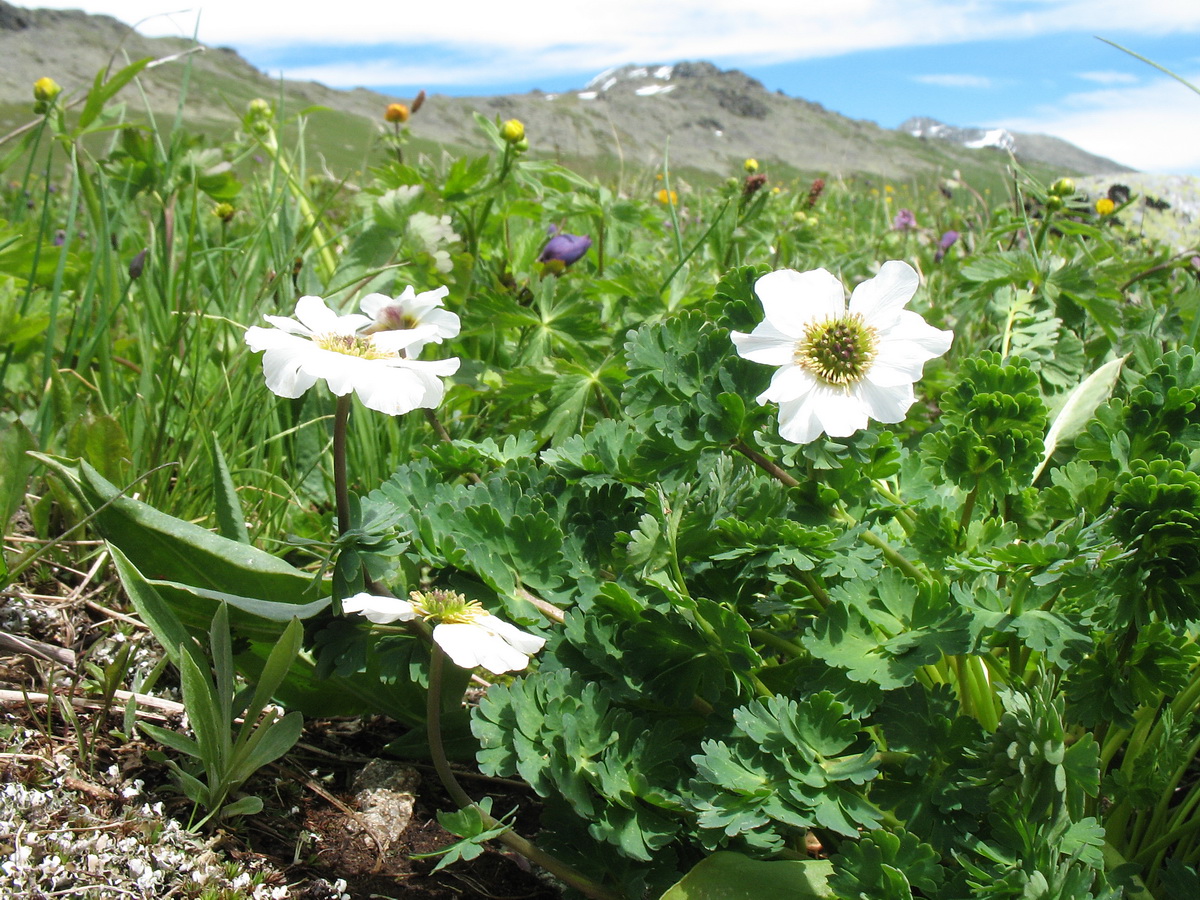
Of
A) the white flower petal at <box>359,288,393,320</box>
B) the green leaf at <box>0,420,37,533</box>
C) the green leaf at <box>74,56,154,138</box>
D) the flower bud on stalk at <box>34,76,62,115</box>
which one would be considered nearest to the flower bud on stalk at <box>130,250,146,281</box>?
the green leaf at <box>74,56,154,138</box>

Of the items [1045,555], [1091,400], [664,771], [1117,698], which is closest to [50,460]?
[664,771]

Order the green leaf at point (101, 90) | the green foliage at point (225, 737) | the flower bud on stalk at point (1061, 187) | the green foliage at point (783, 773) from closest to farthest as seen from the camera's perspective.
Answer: the green foliage at point (783, 773)
the green foliage at point (225, 737)
the green leaf at point (101, 90)
the flower bud on stalk at point (1061, 187)

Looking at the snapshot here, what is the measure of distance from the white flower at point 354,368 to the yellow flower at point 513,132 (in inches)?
56.7

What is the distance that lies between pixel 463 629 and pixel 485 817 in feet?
0.92

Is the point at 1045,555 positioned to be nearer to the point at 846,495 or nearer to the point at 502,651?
the point at 846,495

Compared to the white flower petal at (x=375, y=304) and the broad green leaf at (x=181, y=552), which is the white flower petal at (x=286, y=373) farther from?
the broad green leaf at (x=181, y=552)

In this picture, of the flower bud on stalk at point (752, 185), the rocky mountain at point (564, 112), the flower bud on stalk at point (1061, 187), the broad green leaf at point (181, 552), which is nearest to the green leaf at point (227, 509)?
the broad green leaf at point (181, 552)

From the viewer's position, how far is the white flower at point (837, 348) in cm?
117

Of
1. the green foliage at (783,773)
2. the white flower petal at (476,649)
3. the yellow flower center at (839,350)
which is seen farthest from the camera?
the yellow flower center at (839,350)

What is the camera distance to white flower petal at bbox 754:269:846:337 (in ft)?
4.08

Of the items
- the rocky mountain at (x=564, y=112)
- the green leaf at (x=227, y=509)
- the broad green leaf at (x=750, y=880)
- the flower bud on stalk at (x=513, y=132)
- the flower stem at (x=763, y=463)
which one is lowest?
the broad green leaf at (x=750, y=880)

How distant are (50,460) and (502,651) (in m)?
0.90

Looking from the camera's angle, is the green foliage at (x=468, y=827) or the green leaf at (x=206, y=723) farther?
the green leaf at (x=206, y=723)

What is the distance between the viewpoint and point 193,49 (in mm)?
2336
